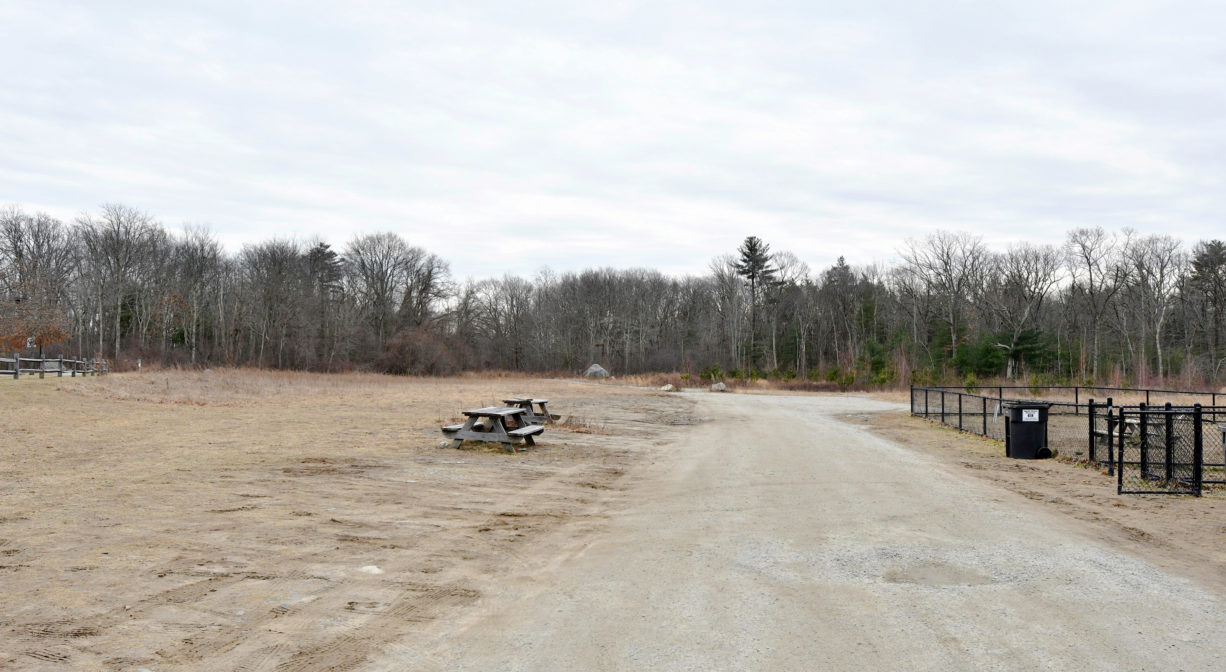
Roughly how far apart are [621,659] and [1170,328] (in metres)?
76.3

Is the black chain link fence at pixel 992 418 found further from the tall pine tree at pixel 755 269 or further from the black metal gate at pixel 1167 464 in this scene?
the tall pine tree at pixel 755 269

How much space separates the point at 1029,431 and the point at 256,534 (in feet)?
46.1

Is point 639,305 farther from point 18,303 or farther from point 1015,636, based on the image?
point 1015,636

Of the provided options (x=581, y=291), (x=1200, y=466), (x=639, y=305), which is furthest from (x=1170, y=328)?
(x=1200, y=466)

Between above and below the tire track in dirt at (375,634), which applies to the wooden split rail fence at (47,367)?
above

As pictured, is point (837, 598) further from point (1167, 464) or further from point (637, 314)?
point (637, 314)

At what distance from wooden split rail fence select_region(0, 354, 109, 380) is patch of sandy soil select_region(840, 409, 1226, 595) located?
3531cm

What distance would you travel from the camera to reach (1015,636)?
4734mm

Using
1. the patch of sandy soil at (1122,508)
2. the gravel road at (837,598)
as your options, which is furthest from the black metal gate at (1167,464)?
the gravel road at (837,598)

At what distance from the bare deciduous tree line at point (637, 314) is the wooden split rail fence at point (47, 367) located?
1041 cm

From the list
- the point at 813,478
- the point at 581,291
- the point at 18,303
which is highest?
the point at 581,291

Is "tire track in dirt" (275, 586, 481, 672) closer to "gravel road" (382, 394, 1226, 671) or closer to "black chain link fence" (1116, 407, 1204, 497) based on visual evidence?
"gravel road" (382, 394, 1226, 671)

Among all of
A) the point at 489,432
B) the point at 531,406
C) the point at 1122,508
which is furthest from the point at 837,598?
the point at 531,406

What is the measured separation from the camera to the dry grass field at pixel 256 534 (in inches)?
179
